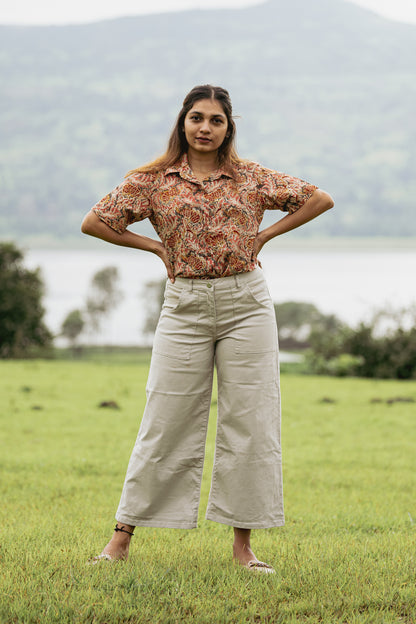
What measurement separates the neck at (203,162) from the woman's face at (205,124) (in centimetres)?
6

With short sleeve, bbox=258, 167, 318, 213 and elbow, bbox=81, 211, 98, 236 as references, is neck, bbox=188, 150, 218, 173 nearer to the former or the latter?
short sleeve, bbox=258, 167, 318, 213

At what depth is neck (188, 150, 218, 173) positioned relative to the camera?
4320 millimetres

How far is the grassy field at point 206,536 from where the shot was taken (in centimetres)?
367

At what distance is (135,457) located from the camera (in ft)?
14.2

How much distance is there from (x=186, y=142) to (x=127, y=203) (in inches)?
20.7

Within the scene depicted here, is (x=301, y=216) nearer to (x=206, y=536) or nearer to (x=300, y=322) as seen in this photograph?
(x=206, y=536)

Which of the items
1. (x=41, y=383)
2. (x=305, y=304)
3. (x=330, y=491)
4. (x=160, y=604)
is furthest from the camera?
(x=305, y=304)

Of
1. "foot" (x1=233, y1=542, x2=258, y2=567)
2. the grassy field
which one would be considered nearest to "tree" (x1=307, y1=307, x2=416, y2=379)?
the grassy field

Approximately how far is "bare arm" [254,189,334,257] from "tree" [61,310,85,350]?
101 feet

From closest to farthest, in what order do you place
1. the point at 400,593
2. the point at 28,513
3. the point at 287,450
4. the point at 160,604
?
the point at 160,604
the point at 400,593
the point at 28,513
the point at 287,450

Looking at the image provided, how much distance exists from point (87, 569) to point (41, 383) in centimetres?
1253

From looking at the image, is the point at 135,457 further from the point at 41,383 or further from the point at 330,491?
the point at 41,383

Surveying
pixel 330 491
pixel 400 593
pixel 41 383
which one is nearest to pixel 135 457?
pixel 400 593

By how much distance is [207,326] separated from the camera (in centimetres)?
420
